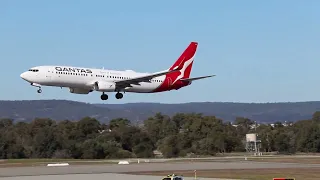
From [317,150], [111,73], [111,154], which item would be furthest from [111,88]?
[317,150]

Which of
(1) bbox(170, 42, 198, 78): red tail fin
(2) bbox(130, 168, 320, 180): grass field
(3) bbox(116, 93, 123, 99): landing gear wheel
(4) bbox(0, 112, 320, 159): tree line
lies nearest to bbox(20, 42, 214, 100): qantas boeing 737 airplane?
(3) bbox(116, 93, 123, 99): landing gear wheel

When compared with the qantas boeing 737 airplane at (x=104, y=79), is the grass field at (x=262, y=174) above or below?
below

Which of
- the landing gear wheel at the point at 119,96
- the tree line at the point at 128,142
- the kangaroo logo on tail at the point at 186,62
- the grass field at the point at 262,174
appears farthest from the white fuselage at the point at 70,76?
the tree line at the point at 128,142

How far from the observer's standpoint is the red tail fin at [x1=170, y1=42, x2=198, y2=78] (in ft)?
312

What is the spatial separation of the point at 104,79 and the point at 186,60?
16.9 meters

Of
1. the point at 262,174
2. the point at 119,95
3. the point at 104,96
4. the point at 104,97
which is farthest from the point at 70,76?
the point at 262,174

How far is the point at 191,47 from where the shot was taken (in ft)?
324

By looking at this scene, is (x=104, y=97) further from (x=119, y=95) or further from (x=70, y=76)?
(x=70, y=76)

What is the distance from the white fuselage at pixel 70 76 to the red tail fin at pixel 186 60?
9.72m

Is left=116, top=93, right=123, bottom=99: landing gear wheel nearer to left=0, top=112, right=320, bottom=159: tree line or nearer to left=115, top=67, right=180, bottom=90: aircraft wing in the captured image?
left=115, top=67, right=180, bottom=90: aircraft wing

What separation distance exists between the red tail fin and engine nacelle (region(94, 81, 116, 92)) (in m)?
12.6

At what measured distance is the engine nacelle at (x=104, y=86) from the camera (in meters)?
83.0

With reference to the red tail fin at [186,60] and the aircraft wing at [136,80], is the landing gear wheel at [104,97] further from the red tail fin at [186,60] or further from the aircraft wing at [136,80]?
the red tail fin at [186,60]

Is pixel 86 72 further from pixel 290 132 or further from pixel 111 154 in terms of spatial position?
pixel 290 132
